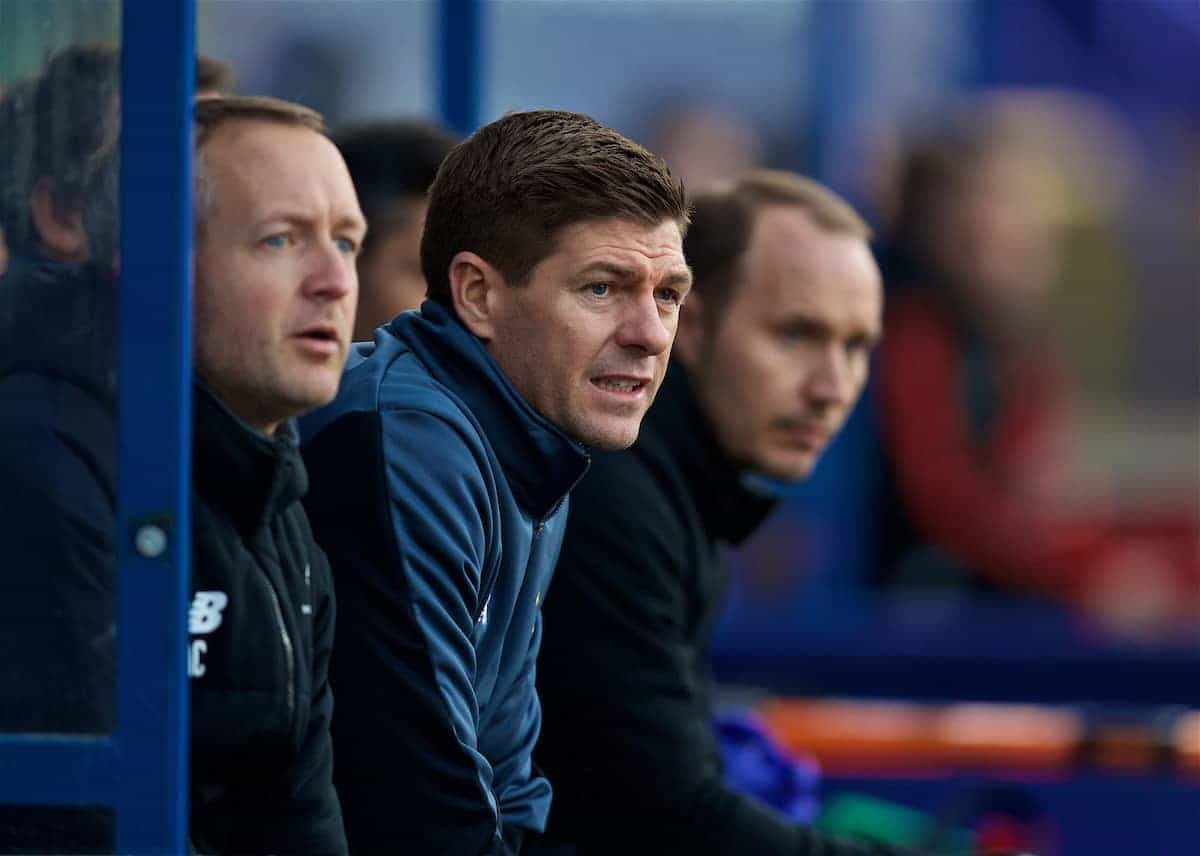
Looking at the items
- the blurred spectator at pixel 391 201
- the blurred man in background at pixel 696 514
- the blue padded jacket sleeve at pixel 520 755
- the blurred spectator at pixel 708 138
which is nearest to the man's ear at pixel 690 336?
the blurred man in background at pixel 696 514

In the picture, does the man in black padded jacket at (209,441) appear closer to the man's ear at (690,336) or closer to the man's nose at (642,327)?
the man's nose at (642,327)

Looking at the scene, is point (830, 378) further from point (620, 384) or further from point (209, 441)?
point (209, 441)

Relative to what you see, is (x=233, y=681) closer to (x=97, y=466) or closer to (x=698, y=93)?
(x=97, y=466)

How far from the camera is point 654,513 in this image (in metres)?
2.53

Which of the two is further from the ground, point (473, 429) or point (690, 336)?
point (473, 429)

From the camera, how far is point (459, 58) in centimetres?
390

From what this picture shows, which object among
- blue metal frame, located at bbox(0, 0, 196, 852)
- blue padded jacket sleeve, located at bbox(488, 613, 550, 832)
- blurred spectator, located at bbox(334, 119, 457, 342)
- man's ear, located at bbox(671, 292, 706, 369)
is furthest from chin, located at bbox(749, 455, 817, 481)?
blue metal frame, located at bbox(0, 0, 196, 852)

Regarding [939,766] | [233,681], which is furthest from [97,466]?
[939,766]

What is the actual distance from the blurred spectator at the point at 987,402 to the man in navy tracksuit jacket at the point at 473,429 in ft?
15.9

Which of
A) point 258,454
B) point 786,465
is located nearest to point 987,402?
point 786,465

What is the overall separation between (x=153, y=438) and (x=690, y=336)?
118 cm

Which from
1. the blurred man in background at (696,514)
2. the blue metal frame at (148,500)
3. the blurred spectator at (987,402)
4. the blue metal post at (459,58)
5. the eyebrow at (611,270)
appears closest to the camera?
the blue metal frame at (148,500)

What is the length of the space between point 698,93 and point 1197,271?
1968 millimetres

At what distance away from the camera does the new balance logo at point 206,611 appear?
1721 mm
